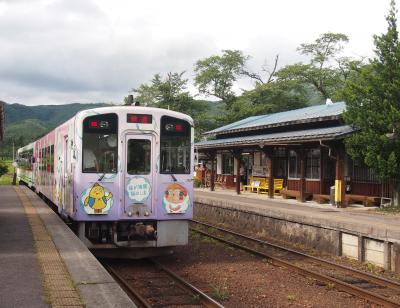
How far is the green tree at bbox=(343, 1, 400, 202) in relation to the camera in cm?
1594

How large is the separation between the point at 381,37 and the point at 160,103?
32.8 m

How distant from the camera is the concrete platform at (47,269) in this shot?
16.4 feet

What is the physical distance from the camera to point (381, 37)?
17.1 m

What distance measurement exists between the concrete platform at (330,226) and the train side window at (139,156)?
497 centimetres

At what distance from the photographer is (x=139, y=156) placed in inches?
352

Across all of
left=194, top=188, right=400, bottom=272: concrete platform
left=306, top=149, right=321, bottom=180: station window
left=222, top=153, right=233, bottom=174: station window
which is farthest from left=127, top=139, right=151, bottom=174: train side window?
left=222, top=153, right=233, bottom=174: station window

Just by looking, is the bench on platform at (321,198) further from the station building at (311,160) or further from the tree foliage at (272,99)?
the tree foliage at (272,99)

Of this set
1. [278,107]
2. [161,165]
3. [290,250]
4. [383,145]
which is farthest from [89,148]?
[278,107]

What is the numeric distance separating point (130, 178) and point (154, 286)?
190 cm

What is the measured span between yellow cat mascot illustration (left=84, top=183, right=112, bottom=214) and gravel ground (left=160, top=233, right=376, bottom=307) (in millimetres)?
1817

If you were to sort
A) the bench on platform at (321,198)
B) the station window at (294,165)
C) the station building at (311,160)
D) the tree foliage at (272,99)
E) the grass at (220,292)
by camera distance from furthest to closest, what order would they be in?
the tree foliage at (272,99), the station window at (294,165), the bench on platform at (321,198), the station building at (311,160), the grass at (220,292)

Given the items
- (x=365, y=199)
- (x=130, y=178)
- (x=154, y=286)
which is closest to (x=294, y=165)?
(x=365, y=199)

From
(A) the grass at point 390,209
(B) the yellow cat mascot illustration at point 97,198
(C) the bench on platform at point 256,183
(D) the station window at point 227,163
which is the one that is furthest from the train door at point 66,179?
(D) the station window at point 227,163

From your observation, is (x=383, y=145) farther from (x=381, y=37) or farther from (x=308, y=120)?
(x=308, y=120)
